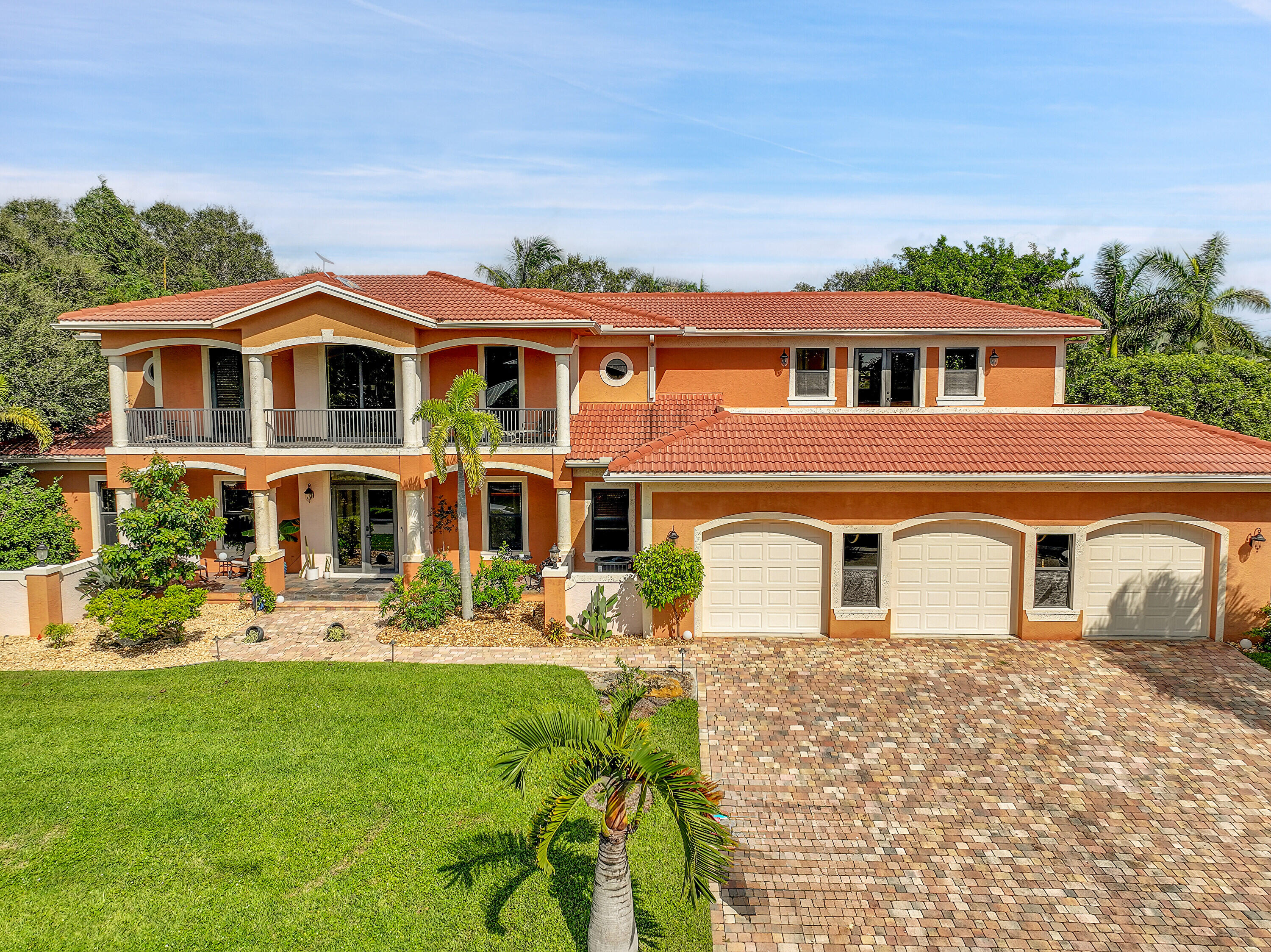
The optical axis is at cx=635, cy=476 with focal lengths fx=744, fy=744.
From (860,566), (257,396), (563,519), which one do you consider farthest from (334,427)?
(860,566)

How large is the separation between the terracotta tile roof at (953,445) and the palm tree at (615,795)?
28.1ft

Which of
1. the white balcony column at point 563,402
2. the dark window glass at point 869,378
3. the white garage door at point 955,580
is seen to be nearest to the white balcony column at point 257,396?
the white balcony column at point 563,402

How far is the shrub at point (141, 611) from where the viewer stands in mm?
14656

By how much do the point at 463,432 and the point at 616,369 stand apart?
21.8 feet

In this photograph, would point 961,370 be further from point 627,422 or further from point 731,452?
point 627,422

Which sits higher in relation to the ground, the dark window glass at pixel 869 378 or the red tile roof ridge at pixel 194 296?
the red tile roof ridge at pixel 194 296

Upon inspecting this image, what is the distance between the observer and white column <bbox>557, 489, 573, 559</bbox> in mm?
18578

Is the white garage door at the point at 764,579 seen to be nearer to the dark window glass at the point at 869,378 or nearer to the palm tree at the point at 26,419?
the dark window glass at the point at 869,378

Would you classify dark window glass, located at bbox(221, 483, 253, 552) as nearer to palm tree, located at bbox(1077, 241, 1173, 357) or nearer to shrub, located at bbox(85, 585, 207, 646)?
shrub, located at bbox(85, 585, 207, 646)

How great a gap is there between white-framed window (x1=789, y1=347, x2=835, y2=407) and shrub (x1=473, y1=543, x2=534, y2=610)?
31.3 feet

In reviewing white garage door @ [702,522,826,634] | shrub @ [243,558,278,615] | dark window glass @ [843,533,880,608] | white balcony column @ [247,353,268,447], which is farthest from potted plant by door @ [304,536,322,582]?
dark window glass @ [843,533,880,608]

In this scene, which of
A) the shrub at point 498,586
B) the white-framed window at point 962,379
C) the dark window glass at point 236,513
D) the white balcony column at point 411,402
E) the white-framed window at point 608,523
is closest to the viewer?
the shrub at point 498,586

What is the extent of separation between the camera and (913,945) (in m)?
7.21

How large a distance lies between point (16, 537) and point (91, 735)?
9406 millimetres
